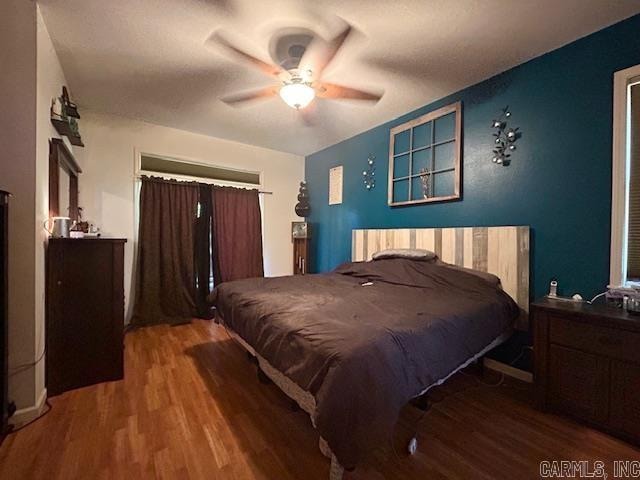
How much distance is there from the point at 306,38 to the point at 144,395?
2736 millimetres

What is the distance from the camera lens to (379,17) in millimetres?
1786

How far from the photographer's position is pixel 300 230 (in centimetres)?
452

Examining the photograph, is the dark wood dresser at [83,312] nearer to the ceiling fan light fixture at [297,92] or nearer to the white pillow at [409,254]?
the ceiling fan light fixture at [297,92]

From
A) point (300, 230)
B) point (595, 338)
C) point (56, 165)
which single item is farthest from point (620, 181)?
point (56, 165)

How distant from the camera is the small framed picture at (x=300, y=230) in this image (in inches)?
176

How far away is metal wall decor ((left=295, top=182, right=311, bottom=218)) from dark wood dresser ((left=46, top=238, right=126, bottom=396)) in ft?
9.64

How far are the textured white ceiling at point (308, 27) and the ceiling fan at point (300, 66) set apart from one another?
98 millimetres

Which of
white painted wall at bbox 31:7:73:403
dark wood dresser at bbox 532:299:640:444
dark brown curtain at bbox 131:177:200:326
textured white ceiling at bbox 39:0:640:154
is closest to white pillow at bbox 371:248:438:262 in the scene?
dark wood dresser at bbox 532:299:640:444

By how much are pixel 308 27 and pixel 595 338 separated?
2592 mm

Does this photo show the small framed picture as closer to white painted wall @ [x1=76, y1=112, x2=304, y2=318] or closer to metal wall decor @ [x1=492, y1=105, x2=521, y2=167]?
white painted wall @ [x1=76, y1=112, x2=304, y2=318]

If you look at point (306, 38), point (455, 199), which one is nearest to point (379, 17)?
point (306, 38)

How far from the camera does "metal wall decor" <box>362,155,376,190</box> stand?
3.65 m

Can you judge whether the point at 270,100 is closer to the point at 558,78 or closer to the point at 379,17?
the point at 379,17

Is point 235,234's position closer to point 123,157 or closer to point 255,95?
point 123,157
